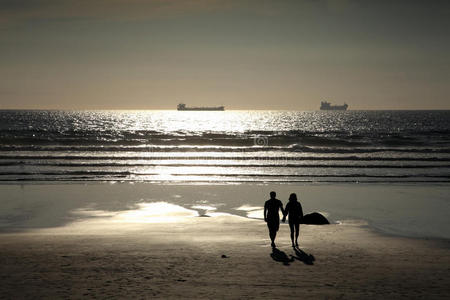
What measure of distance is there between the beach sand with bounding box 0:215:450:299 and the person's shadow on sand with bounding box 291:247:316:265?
3cm

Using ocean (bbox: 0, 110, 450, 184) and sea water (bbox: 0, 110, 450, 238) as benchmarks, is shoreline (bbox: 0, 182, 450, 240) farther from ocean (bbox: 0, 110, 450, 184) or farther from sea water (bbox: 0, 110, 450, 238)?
ocean (bbox: 0, 110, 450, 184)

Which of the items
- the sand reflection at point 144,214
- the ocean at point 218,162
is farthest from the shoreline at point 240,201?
the ocean at point 218,162

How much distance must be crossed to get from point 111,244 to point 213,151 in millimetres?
Result: 44349

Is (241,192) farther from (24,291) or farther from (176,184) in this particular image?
(24,291)

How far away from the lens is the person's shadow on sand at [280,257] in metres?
12.4

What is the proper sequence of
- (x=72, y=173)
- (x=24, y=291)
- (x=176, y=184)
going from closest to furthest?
(x=24, y=291)
(x=176, y=184)
(x=72, y=173)

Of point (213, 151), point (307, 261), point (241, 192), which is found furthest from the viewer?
point (213, 151)

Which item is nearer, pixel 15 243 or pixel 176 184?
pixel 15 243

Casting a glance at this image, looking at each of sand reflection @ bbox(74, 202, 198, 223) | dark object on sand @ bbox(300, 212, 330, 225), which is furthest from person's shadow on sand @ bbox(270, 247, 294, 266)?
sand reflection @ bbox(74, 202, 198, 223)

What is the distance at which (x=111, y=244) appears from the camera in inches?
563

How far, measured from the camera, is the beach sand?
9.94 metres

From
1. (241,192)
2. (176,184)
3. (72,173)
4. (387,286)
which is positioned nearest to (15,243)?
(387,286)

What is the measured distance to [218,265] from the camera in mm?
11898

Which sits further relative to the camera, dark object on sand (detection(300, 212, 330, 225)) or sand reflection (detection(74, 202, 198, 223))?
sand reflection (detection(74, 202, 198, 223))
